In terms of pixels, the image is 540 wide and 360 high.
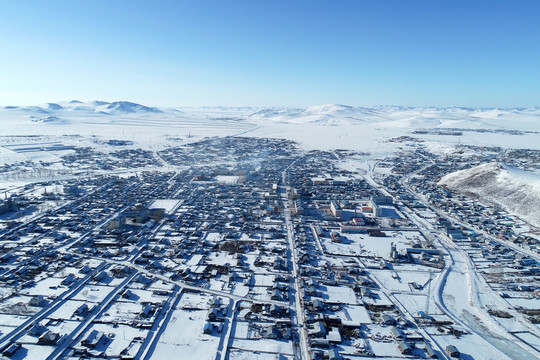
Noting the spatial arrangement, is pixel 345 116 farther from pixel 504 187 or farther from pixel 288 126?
pixel 504 187

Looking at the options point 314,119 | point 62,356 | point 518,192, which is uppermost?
point 314,119

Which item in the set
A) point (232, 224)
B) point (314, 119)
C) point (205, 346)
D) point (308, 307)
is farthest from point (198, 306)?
point (314, 119)

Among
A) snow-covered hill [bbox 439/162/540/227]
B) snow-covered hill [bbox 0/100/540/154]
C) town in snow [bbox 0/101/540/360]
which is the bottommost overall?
town in snow [bbox 0/101/540/360]

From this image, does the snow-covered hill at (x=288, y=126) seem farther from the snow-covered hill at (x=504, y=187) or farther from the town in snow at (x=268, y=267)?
the town in snow at (x=268, y=267)

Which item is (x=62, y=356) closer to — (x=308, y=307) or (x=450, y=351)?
(x=308, y=307)

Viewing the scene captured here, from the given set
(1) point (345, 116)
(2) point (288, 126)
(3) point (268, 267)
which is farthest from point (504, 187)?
(1) point (345, 116)

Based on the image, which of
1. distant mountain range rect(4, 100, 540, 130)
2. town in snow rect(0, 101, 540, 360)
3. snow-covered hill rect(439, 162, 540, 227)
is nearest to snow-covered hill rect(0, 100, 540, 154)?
distant mountain range rect(4, 100, 540, 130)

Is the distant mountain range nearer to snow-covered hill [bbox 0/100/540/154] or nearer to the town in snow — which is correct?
snow-covered hill [bbox 0/100/540/154]

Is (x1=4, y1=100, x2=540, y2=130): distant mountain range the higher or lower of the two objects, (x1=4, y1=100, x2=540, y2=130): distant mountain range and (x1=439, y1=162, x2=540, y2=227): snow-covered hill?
the higher
